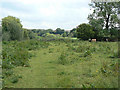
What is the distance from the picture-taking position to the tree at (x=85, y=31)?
2794 centimetres

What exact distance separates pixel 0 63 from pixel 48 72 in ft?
6.34

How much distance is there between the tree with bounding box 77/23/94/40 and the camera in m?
27.9

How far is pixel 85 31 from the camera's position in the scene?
92.6ft

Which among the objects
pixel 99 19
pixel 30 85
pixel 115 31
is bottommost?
pixel 30 85

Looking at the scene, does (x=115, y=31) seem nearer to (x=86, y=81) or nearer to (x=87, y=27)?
(x=87, y=27)

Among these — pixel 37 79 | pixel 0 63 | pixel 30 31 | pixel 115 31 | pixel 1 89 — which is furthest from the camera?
pixel 30 31

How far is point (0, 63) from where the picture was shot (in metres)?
6.04

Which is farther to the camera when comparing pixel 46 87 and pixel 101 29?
pixel 101 29

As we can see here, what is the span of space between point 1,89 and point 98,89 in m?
2.25

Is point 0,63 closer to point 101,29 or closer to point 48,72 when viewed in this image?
point 48,72

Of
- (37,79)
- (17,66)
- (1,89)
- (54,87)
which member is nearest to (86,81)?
(54,87)

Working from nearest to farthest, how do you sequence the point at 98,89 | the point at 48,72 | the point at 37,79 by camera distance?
the point at 98,89 → the point at 37,79 → the point at 48,72

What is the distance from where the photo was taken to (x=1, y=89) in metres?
3.83

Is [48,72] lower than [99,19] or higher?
lower
